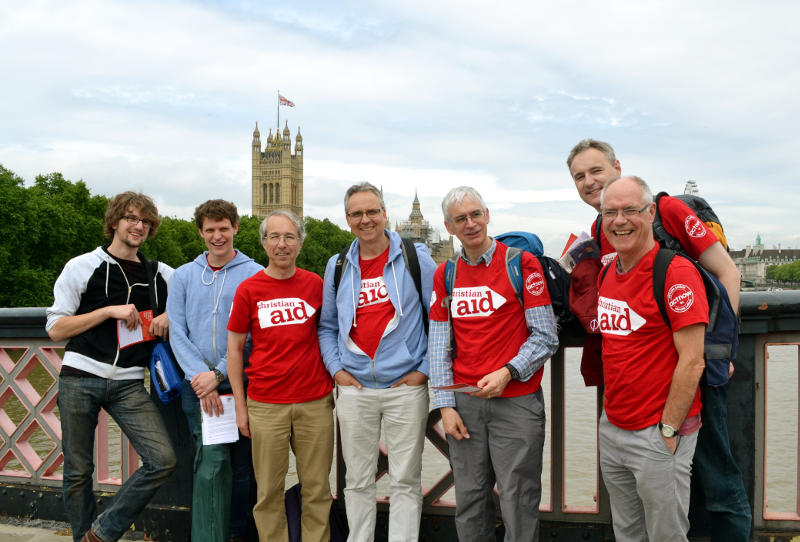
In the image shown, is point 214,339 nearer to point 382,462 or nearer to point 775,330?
point 382,462

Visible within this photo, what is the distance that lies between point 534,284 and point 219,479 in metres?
2.13

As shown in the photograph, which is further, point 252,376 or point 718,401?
point 252,376

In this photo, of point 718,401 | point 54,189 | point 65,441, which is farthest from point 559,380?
point 54,189

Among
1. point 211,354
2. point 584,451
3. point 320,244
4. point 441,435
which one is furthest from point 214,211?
point 320,244

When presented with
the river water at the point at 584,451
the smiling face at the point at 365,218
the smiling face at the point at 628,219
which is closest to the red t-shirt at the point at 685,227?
the smiling face at the point at 628,219

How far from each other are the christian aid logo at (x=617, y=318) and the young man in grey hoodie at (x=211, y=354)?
2046mm

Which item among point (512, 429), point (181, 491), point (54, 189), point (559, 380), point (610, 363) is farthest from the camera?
point (54, 189)

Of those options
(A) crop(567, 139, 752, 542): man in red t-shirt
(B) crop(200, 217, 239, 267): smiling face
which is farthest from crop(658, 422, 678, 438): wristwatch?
(B) crop(200, 217, 239, 267): smiling face

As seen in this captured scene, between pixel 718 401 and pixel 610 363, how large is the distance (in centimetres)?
57

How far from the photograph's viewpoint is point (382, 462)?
4164 millimetres

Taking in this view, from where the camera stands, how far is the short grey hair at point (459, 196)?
3.47 metres

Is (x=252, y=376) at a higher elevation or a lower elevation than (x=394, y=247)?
lower

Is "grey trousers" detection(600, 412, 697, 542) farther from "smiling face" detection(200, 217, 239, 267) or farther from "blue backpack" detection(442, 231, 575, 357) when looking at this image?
"smiling face" detection(200, 217, 239, 267)

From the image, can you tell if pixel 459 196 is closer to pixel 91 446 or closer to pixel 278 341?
pixel 278 341
